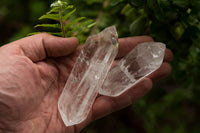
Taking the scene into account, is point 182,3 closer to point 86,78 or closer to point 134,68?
point 134,68

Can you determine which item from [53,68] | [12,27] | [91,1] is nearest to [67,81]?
[53,68]

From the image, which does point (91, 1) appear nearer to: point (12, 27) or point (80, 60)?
point (80, 60)

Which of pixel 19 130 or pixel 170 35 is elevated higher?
pixel 170 35

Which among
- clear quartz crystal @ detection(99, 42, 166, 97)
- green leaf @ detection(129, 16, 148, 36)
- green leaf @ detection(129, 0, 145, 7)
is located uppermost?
green leaf @ detection(129, 0, 145, 7)

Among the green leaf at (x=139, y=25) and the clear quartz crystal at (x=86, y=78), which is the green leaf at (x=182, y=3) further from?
the clear quartz crystal at (x=86, y=78)

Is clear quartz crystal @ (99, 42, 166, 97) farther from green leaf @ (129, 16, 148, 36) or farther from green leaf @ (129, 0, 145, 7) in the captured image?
green leaf @ (129, 0, 145, 7)

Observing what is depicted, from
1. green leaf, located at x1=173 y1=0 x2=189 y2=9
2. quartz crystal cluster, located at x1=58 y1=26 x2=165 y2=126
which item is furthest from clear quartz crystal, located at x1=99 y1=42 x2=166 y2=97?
green leaf, located at x1=173 y1=0 x2=189 y2=9
